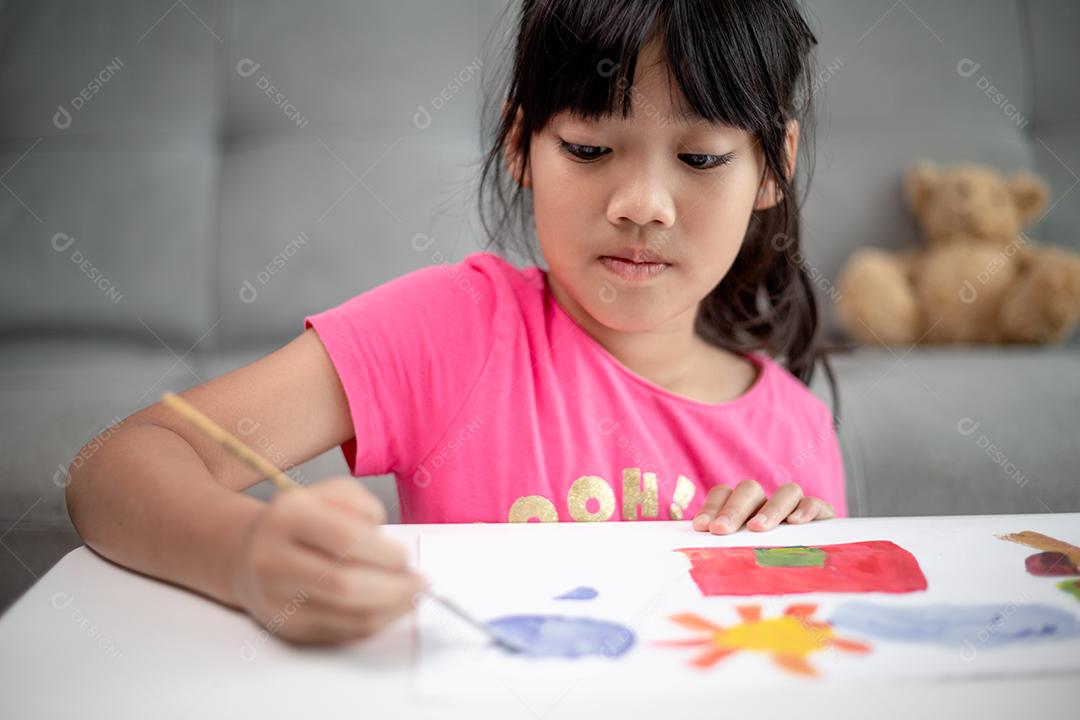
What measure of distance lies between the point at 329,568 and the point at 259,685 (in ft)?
0.18

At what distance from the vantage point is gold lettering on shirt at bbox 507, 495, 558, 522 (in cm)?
80

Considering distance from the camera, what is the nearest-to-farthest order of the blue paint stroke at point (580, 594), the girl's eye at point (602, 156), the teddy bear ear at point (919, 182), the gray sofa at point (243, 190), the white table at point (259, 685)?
the white table at point (259, 685) < the blue paint stroke at point (580, 594) < the girl's eye at point (602, 156) < the gray sofa at point (243, 190) < the teddy bear ear at point (919, 182)

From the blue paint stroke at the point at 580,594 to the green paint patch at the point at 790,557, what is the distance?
0.11m

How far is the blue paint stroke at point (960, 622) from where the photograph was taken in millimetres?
484

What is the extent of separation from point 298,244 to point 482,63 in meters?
0.42

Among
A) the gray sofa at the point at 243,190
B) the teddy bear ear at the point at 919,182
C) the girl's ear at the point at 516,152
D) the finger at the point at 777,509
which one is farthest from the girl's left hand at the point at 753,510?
the teddy bear ear at the point at 919,182

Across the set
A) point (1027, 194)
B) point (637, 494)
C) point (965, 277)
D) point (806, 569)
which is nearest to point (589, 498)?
point (637, 494)

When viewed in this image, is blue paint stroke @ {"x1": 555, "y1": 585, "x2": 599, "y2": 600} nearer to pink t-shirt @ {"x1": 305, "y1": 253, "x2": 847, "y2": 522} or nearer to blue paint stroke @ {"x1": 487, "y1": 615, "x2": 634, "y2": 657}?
blue paint stroke @ {"x1": 487, "y1": 615, "x2": 634, "y2": 657}

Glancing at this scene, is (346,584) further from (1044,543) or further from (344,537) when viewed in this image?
(1044,543)

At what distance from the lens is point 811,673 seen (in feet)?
1.47

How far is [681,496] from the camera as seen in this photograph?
0.85m

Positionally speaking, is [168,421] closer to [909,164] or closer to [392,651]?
[392,651]

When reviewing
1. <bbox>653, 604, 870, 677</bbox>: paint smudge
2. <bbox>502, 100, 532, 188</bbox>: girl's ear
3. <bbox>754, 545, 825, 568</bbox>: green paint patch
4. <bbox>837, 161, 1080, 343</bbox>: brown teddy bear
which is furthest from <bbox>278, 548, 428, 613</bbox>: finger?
<bbox>837, 161, 1080, 343</bbox>: brown teddy bear

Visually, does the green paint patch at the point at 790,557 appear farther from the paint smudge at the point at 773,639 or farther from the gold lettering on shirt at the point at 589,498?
the gold lettering on shirt at the point at 589,498
